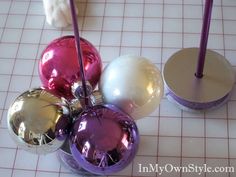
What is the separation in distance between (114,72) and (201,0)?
0.43 m

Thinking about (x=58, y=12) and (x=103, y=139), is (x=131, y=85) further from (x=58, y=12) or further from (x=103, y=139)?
(x=58, y=12)

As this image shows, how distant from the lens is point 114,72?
65 centimetres

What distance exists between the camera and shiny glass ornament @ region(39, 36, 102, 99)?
0.67 metres

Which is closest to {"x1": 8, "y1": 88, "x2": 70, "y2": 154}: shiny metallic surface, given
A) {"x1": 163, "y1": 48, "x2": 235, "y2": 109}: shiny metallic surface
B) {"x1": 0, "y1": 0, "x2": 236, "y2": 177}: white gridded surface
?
{"x1": 0, "y1": 0, "x2": 236, "y2": 177}: white gridded surface

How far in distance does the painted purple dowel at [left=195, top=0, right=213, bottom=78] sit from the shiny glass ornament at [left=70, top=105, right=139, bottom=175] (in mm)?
220

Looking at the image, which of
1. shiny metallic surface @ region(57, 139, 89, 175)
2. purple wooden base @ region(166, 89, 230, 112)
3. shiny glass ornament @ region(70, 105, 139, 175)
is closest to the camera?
shiny glass ornament @ region(70, 105, 139, 175)

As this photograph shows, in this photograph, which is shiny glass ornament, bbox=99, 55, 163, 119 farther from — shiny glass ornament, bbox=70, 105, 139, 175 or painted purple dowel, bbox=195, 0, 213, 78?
painted purple dowel, bbox=195, 0, 213, 78

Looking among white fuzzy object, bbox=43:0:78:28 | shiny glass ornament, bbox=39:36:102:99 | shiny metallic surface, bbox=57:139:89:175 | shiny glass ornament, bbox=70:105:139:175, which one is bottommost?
shiny metallic surface, bbox=57:139:89:175

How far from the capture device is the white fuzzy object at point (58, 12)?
0.92 metres

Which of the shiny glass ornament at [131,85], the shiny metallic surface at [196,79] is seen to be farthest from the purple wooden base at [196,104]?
the shiny glass ornament at [131,85]

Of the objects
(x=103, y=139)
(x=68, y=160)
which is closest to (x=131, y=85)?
(x=103, y=139)

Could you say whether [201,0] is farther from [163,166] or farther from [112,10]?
[163,166]

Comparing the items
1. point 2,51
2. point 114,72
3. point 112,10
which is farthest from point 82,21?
point 114,72

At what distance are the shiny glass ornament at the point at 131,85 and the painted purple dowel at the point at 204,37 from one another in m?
0.14
